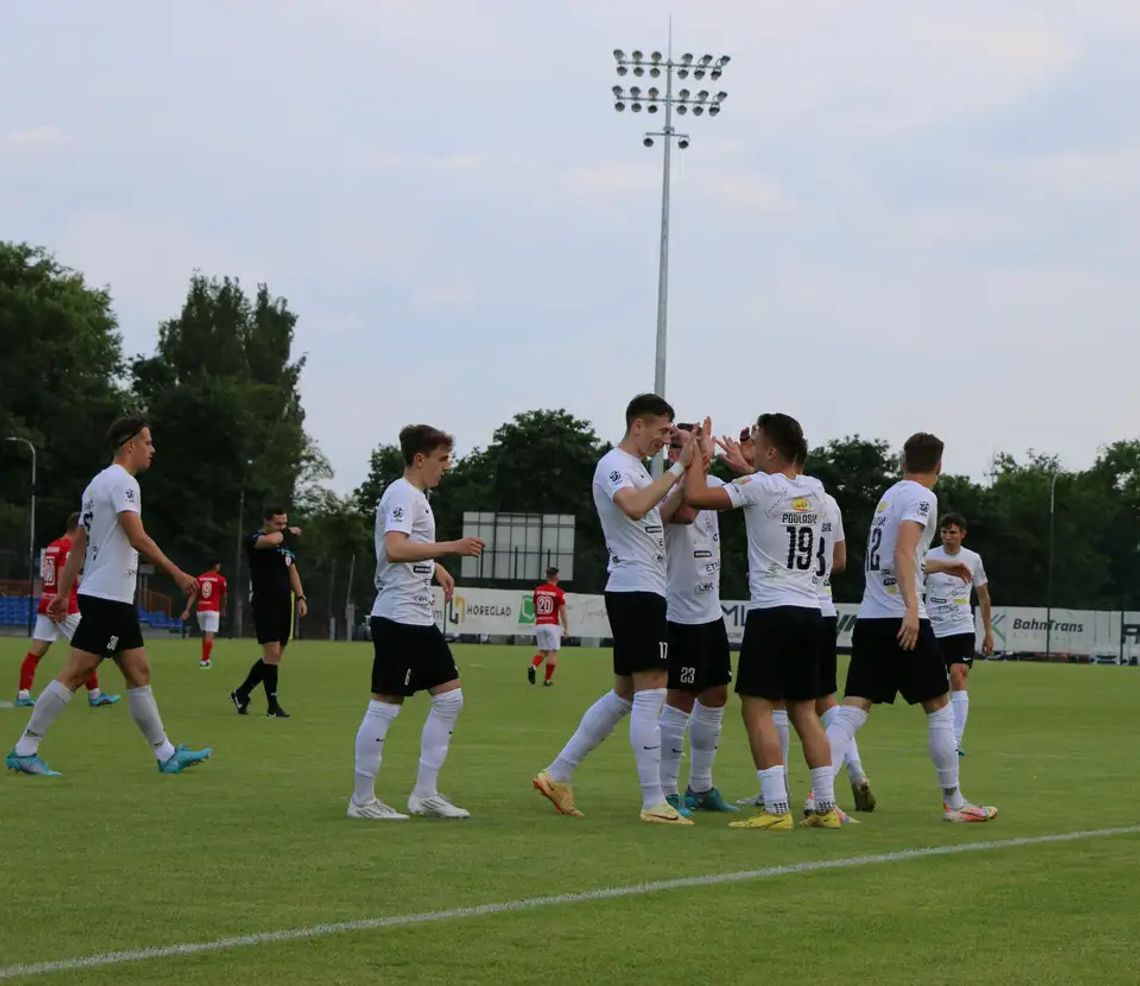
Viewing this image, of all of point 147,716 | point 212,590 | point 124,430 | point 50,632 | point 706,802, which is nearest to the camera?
point 706,802

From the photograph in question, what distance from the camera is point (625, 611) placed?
9758 mm

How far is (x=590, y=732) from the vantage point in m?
10.1

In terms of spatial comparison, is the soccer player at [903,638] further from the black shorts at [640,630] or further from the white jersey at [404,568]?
the white jersey at [404,568]

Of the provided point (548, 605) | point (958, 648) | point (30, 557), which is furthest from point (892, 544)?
point (30, 557)

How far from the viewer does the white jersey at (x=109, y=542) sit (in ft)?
38.2

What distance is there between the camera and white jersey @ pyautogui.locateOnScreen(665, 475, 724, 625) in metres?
10.5

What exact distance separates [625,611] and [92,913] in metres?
3.80

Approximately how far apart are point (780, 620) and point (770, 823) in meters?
1.00

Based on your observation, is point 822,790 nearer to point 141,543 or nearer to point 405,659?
point 405,659

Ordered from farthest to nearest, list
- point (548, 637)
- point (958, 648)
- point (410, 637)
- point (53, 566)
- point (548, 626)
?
point (548, 626) → point (548, 637) → point (53, 566) → point (958, 648) → point (410, 637)

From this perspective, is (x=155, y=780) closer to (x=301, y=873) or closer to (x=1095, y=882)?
(x=301, y=873)

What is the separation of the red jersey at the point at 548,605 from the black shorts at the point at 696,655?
2259 cm

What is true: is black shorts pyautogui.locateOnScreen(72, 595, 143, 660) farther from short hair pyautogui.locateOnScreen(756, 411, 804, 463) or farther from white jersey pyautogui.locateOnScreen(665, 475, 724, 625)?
short hair pyautogui.locateOnScreen(756, 411, 804, 463)

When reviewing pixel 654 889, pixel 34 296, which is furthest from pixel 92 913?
pixel 34 296
